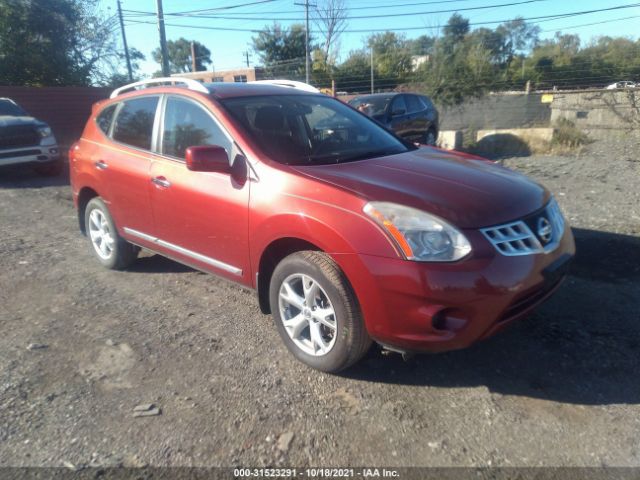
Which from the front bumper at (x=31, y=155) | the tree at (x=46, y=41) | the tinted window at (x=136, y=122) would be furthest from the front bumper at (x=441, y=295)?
the tree at (x=46, y=41)

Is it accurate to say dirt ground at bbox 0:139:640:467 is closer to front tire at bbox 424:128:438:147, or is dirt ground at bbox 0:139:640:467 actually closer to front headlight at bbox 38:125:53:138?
front headlight at bbox 38:125:53:138

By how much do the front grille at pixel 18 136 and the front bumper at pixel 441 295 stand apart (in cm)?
979

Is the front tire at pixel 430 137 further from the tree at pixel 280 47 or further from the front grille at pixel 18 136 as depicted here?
the tree at pixel 280 47

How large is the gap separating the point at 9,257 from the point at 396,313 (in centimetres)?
472

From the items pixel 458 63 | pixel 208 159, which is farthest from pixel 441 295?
pixel 458 63

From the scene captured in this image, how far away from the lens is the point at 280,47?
145 feet

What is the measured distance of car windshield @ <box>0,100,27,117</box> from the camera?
34.5 feet

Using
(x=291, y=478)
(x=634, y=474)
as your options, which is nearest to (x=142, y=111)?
(x=291, y=478)

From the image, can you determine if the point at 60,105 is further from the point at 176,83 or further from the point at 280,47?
the point at 280,47

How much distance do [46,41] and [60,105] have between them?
5989mm

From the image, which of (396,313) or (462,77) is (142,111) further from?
(462,77)

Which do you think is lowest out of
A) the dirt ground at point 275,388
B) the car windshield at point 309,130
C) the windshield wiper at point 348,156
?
the dirt ground at point 275,388

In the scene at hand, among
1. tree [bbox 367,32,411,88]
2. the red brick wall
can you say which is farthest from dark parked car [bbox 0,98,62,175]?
tree [bbox 367,32,411,88]

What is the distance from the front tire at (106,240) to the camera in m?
4.54
